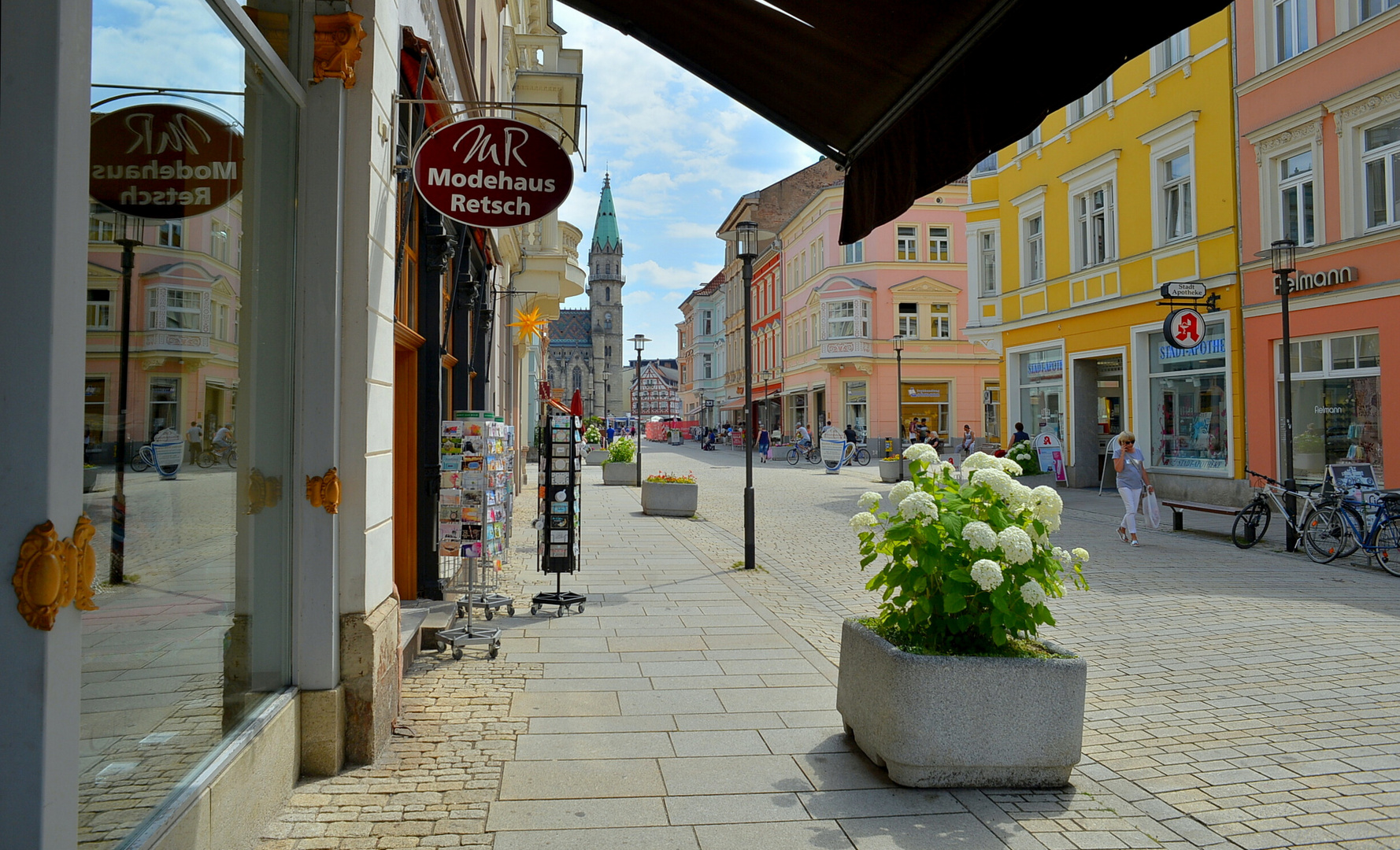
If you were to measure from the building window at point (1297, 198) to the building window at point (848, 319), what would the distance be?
2634cm

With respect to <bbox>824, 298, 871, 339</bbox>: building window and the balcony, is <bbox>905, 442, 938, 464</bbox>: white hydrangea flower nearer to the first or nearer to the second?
the balcony

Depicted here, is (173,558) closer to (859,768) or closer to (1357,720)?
(859,768)

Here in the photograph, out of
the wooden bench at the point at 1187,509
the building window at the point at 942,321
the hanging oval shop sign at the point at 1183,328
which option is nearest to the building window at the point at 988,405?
the building window at the point at 942,321

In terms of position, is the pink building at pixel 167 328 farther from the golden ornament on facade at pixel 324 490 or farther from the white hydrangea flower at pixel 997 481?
the white hydrangea flower at pixel 997 481

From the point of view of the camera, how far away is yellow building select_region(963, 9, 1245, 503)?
693 inches

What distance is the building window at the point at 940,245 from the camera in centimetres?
4325

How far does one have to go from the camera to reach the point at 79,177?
2213 mm

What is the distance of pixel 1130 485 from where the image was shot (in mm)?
13508

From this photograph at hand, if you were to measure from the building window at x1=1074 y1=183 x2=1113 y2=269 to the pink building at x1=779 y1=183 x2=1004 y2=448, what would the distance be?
19.7 meters

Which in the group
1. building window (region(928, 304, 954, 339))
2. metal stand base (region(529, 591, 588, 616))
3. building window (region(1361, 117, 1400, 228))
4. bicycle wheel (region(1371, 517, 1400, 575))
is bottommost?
metal stand base (region(529, 591, 588, 616))

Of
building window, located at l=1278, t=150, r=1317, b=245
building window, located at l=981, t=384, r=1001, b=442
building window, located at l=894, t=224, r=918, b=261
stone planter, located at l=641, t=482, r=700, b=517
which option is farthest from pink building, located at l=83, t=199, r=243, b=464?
building window, located at l=981, t=384, r=1001, b=442

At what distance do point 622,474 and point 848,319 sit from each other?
2048 centimetres

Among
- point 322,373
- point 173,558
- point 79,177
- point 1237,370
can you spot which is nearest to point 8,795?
point 173,558

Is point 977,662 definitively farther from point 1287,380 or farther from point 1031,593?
point 1287,380
